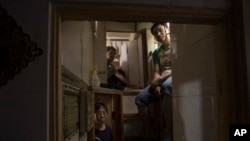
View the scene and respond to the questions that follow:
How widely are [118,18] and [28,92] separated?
0.40 m

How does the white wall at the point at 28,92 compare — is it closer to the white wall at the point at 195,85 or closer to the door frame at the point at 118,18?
the door frame at the point at 118,18

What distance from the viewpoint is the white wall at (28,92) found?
0.81 meters

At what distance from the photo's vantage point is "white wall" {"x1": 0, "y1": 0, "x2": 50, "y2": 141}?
81cm

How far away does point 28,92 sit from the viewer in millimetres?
822

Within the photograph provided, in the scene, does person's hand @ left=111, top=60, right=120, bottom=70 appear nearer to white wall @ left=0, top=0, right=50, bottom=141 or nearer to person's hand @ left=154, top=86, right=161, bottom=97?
person's hand @ left=154, top=86, right=161, bottom=97

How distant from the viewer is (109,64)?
356cm

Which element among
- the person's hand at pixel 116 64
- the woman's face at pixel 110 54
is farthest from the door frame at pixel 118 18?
the person's hand at pixel 116 64

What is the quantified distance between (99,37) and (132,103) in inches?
37.1

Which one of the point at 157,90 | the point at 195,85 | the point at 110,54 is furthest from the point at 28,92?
the point at 110,54

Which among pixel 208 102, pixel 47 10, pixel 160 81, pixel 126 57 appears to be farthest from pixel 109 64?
pixel 47 10

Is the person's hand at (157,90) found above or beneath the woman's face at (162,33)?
beneath

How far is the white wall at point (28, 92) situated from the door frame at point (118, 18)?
3cm

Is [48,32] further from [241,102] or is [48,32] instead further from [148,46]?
[148,46]

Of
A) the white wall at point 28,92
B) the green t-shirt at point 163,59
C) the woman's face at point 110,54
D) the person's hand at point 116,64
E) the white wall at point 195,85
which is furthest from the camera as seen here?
the person's hand at point 116,64
